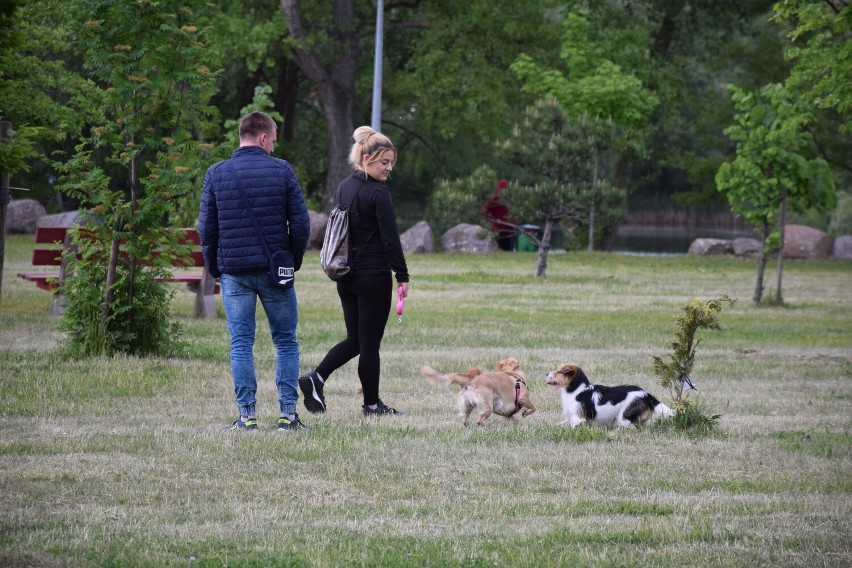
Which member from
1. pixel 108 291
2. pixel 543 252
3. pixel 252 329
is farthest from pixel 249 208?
pixel 543 252

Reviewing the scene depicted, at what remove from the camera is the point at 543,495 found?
21.7 ft

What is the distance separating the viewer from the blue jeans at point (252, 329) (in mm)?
8242

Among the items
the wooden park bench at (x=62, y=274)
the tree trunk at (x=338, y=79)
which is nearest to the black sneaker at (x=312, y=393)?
the wooden park bench at (x=62, y=274)

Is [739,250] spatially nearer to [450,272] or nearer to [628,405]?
[450,272]

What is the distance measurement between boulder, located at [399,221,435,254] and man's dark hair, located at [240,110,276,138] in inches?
1125

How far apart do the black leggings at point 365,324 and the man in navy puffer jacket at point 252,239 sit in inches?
22.4

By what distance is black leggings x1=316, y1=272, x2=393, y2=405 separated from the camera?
878 cm

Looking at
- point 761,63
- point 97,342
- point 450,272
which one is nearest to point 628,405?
point 97,342

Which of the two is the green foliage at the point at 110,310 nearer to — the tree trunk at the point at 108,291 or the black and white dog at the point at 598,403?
the tree trunk at the point at 108,291

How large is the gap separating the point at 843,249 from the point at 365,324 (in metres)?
33.4

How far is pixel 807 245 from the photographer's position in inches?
1549

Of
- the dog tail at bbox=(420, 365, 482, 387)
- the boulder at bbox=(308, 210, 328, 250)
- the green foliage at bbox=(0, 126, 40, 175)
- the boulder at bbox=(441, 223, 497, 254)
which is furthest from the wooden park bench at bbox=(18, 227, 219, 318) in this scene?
the boulder at bbox=(441, 223, 497, 254)

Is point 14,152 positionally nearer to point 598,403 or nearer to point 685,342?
point 598,403

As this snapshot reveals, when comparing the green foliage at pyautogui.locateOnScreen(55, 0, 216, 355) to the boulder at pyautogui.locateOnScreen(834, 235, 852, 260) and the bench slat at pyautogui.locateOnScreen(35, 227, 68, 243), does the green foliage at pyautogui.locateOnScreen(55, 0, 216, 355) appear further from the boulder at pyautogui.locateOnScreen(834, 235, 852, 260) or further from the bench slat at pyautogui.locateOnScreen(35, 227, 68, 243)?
the boulder at pyautogui.locateOnScreen(834, 235, 852, 260)
